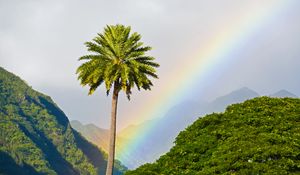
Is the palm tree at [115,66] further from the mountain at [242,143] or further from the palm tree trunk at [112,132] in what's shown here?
the mountain at [242,143]

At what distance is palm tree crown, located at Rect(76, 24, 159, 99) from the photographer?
169 feet

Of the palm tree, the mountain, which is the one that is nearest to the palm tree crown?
the palm tree

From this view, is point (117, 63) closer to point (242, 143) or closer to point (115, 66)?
point (115, 66)

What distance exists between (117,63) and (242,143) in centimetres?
2381

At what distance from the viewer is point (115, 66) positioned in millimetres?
52062

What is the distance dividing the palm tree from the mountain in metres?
14.8

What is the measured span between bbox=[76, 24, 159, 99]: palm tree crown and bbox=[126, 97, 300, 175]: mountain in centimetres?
1483

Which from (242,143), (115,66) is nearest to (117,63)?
(115,66)

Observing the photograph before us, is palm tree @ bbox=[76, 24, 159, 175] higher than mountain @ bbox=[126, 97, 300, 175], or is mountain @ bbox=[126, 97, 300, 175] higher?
palm tree @ bbox=[76, 24, 159, 175]

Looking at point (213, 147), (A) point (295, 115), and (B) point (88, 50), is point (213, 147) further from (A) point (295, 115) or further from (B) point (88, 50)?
(B) point (88, 50)

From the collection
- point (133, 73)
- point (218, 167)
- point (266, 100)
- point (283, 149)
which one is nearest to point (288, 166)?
point (283, 149)

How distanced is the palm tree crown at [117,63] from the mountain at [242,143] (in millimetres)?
14830

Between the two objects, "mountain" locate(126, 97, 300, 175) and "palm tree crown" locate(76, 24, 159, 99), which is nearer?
"mountain" locate(126, 97, 300, 175)

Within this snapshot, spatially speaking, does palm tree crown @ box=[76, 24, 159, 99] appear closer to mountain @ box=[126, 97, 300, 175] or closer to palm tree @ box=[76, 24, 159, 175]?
palm tree @ box=[76, 24, 159, 175]
